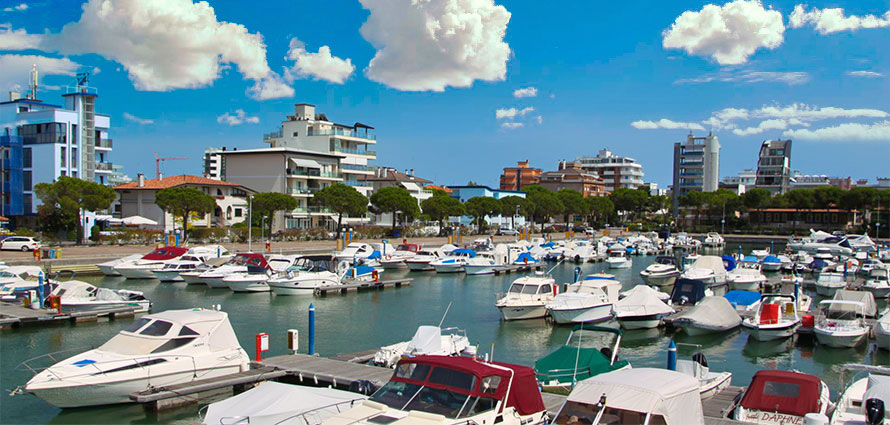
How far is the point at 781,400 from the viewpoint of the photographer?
14.5 m

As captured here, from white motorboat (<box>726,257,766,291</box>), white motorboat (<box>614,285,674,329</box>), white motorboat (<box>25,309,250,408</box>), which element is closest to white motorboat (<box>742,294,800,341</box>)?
white motorboat (<box>614,285,674,329</box>)

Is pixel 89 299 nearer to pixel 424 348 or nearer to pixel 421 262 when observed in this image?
pixel 424 348

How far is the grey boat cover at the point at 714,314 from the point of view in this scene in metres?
28.3

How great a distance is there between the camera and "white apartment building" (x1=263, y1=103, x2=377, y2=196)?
91562 millimetres

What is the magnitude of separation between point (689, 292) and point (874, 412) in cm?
2298

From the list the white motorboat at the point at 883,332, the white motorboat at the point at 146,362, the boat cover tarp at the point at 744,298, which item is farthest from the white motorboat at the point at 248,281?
the white motorboat at the point at 883,332

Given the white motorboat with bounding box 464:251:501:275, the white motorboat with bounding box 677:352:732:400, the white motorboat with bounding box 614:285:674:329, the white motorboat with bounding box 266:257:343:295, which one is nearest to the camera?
the white motorboat with bounding box 677:352:732:400

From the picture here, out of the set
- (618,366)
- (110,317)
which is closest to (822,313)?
(618,366)

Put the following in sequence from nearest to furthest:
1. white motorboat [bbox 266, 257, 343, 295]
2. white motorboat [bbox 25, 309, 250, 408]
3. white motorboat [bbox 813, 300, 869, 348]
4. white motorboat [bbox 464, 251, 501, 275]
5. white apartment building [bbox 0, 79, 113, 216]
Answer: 1. white motorboat [bbox 25, 309, 250, 408]
2. white motorboat [bbox 813, 300, 869, 348]
3. white motorboat [bbox 266, 257, 343, 295]
4. white motorboat [bbox 464, 251, 501, 275]
5. white apartment building [bbox 0, 79, 113, 216]

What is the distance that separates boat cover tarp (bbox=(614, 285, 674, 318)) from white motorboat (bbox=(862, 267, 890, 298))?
1996 cm

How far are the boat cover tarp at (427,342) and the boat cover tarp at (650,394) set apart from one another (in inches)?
366

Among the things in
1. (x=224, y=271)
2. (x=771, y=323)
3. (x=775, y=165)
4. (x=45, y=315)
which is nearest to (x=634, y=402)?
(x=771, y=323)

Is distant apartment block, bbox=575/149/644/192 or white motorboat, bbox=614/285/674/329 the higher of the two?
distant apartment block, bbox=575/149/644/192

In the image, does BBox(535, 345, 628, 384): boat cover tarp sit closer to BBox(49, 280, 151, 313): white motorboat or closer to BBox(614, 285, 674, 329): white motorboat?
BBox(614, 285, 674, 329): white motorboat
